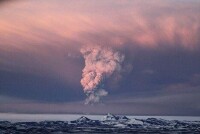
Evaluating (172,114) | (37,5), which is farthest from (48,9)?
(172,114)

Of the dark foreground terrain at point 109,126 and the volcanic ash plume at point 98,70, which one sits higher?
the volcanic ash plume at point 98,70

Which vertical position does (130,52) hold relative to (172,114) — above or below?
above

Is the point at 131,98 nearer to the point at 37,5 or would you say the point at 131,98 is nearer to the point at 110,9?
the point at 110,9

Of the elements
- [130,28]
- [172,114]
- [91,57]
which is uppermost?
[130,28]

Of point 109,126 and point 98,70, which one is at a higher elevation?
point 98,70
